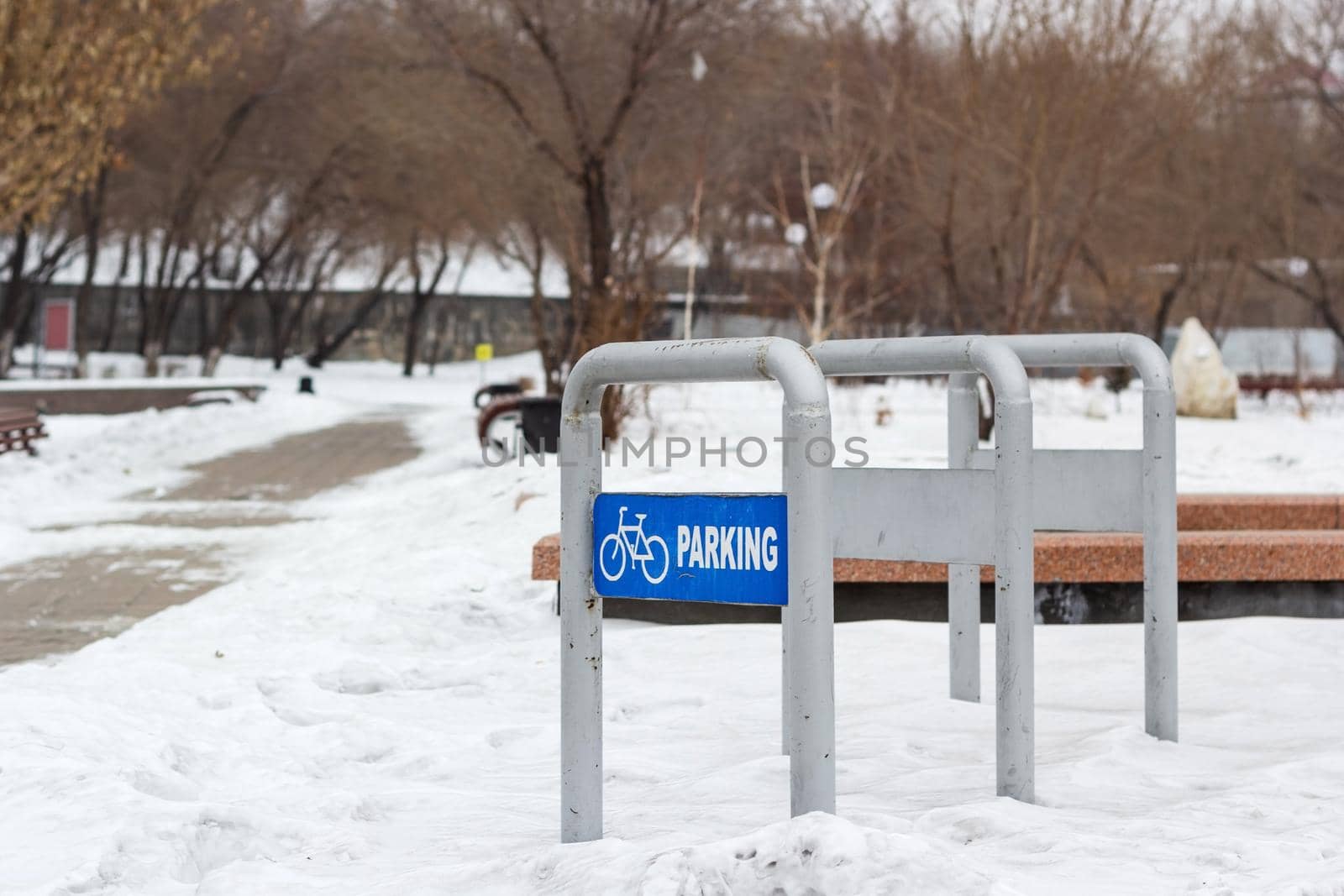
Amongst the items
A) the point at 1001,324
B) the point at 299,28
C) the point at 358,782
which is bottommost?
the point at 358,782

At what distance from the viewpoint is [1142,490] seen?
433 cm

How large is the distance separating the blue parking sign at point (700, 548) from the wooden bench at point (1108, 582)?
336cm

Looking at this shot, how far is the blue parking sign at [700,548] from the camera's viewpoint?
109 inches

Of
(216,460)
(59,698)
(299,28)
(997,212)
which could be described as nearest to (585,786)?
(59,698)

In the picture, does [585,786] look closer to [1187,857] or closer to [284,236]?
[1187,857]

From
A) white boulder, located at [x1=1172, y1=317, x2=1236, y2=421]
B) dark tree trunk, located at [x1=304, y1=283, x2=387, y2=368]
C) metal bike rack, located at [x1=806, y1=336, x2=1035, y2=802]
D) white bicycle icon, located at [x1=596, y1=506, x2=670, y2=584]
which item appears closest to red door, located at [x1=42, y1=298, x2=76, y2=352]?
white boulder, located at [x1=1172, y1=317, x2=1236, y2=421]

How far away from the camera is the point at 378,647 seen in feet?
19.6

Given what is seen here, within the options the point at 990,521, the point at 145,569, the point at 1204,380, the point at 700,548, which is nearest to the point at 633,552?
the point at 700,548

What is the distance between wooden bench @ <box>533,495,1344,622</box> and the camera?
20.6 ft

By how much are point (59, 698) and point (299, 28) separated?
91.6ft

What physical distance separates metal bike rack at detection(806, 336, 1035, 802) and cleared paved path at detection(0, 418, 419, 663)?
4049 millimetres

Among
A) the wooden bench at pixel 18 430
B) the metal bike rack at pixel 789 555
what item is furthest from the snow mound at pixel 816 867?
the wooden bench at pixel 18 430

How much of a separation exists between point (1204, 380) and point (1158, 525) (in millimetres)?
18990

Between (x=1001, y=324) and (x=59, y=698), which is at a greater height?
(x=1001, y=324)
